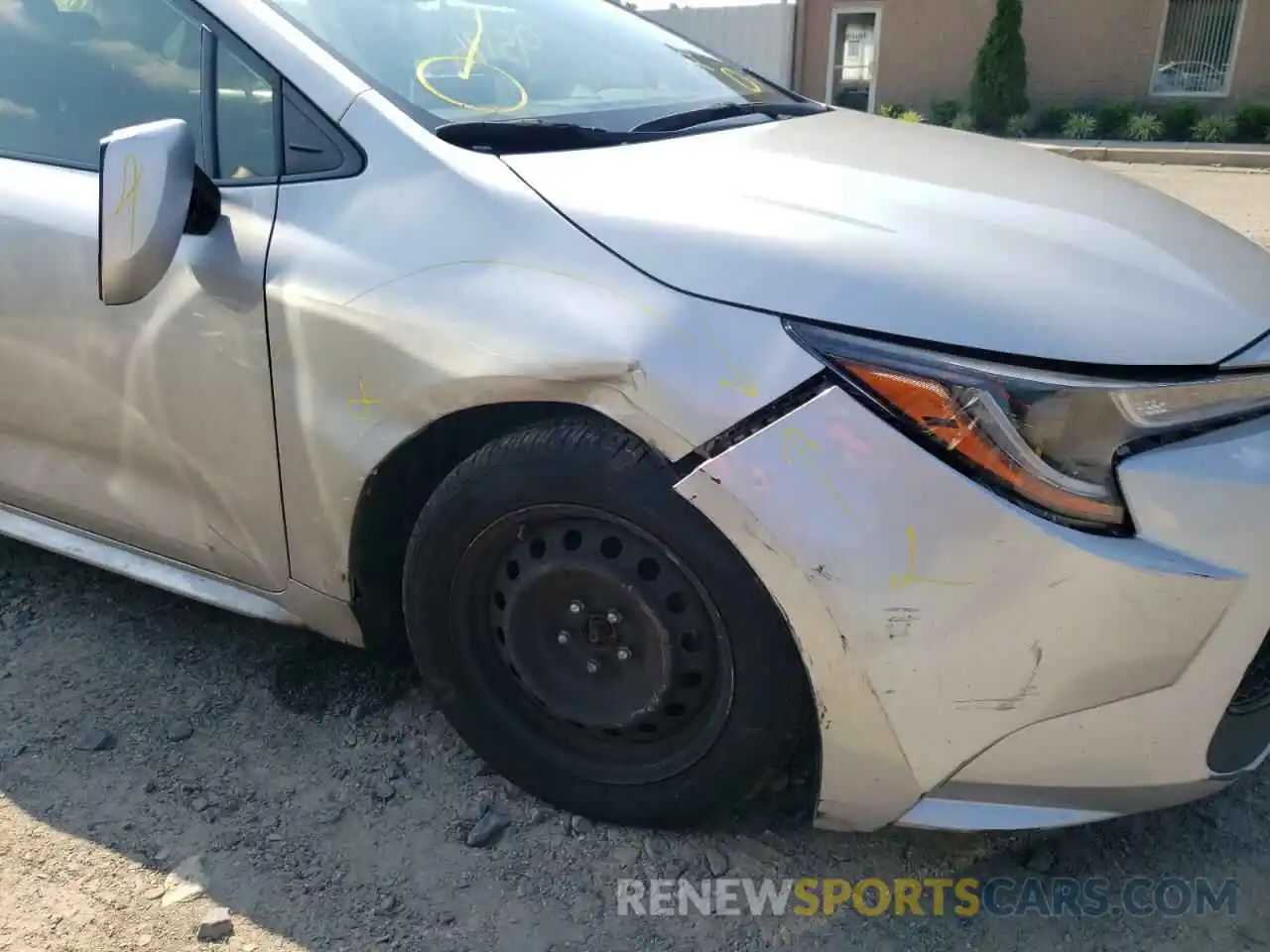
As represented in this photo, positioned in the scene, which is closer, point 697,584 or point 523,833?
point 697,584

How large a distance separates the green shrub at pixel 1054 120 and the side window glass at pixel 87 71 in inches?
615

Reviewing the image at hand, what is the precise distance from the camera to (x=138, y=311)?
6.43 feet

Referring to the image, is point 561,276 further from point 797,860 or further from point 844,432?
point 797,860

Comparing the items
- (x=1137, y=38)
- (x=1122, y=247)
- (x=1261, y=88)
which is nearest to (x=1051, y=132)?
(x=1137, y=38)

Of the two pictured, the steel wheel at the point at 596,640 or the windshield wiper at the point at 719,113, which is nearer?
the steel wheel at the point at 596,640

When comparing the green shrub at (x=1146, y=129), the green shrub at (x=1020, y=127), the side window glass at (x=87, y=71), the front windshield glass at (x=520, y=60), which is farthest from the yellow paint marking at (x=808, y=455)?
the green shrub at (x=1020, y=127)

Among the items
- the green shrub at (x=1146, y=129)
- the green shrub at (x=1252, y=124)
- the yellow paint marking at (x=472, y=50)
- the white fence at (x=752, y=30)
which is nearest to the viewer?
the yellow paint marking at (x=472, y=50)

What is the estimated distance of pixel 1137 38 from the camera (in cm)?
1538

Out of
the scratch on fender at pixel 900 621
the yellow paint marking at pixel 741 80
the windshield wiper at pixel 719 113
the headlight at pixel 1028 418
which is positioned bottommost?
the scratch on fender at pixel 900 621

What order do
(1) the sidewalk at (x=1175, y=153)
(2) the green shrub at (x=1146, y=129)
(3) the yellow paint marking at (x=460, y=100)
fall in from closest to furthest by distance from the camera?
(3) the yellow paint marking at (x=460, y=100) < (1) the sidewalk at (x=1175, y=153) < (2) the green shrub at (x=1146, y=129)

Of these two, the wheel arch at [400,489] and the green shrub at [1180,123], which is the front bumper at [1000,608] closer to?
the wheel arch at [400,489]

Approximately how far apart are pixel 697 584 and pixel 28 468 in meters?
1.67

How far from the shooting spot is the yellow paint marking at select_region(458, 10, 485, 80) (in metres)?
2.13

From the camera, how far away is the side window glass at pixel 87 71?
205 centimetres
